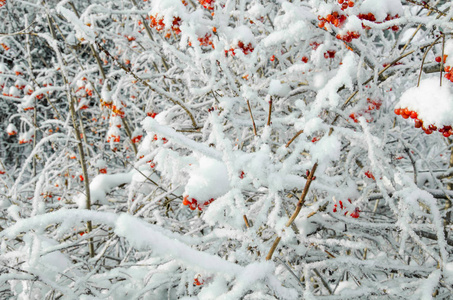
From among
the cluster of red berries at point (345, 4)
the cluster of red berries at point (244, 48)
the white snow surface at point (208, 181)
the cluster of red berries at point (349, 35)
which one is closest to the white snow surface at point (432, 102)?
the cluster of red berries at point (349, 35)

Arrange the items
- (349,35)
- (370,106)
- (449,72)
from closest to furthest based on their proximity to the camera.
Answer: (449,72) → (349,35) → (370,106)

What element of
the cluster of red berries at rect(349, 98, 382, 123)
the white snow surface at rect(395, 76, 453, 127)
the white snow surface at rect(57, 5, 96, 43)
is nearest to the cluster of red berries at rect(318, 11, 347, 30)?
the white snow surface at rect(395, 76, 453, 127)

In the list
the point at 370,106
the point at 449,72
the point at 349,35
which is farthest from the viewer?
the point at 370,106

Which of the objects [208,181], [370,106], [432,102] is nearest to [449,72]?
[432,102]

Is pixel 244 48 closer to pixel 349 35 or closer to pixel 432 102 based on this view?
pixel 349 35

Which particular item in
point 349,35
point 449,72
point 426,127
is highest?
point 349,35

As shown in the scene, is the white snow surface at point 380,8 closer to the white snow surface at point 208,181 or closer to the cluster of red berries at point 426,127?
the cluster of red berries at point 426,127

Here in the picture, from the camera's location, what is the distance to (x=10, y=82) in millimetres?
7434

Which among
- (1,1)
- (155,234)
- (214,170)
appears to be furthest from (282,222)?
(1,1)

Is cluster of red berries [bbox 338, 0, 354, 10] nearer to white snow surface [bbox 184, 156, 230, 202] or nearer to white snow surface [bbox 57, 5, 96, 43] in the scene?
white snow surface [bbox 184, 156, 230, 202]

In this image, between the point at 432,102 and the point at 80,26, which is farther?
the point at 80,26

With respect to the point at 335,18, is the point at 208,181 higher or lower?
lower

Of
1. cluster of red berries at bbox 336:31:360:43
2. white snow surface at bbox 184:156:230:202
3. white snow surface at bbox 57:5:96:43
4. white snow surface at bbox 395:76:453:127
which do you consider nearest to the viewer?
white snow surface at bbox 395:76:453:127

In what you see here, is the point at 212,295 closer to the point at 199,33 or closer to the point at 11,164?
the point at 199,33
